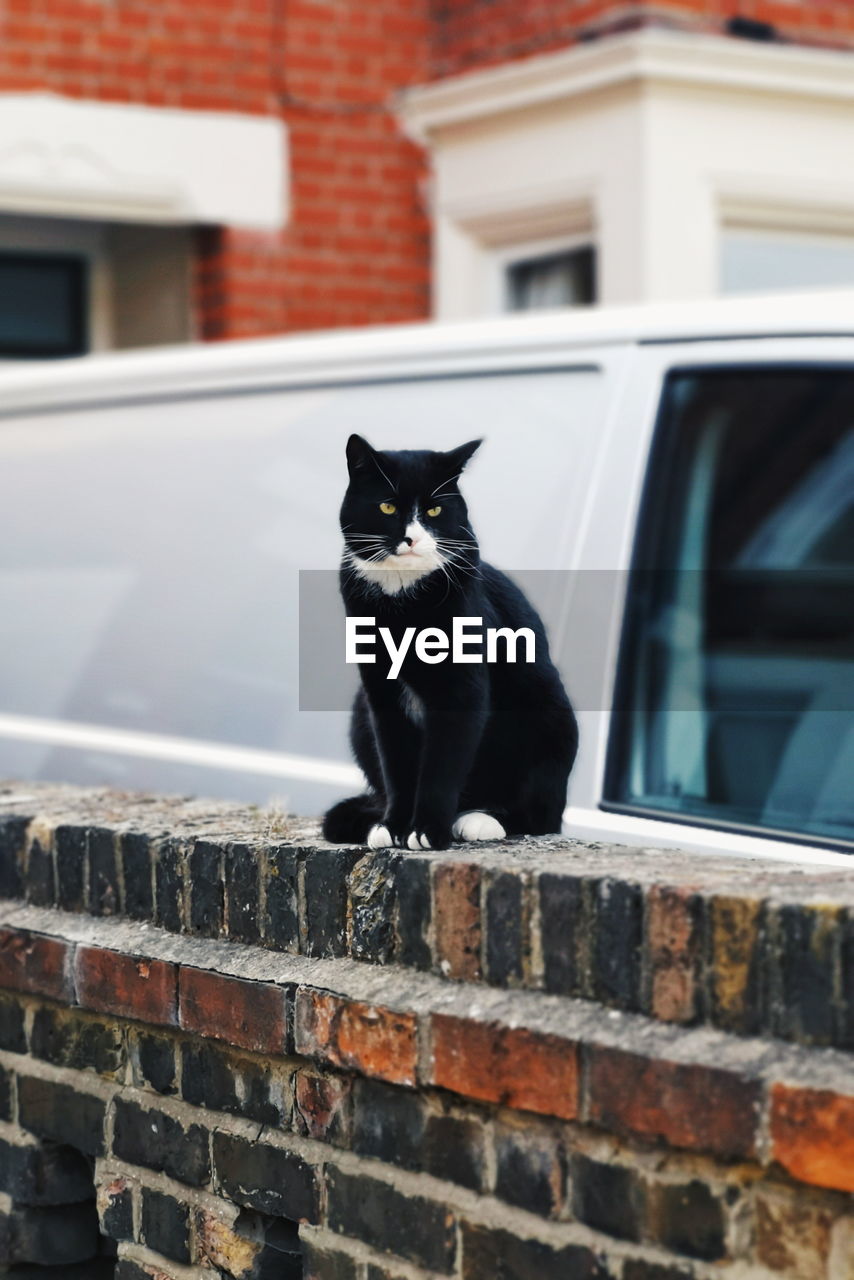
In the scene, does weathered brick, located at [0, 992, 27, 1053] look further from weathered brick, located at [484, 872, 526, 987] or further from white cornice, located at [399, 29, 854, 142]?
white cornice, located at [399, 29, 854, 142]

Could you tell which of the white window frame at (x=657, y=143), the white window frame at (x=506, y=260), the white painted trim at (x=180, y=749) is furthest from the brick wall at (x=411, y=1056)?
the white window frame at (x=506, y=260)

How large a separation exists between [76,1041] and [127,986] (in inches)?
7.2

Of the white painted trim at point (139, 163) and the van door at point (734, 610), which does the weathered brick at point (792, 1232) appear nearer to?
the van door at point (734, 610)

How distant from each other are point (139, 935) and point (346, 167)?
A: 5827 mm

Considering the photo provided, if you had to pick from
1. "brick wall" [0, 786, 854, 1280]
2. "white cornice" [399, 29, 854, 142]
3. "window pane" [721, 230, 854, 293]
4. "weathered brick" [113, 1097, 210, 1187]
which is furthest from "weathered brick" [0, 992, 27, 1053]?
"window pane" [721, 230, 854, 293]

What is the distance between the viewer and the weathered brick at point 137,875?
2.12 meters

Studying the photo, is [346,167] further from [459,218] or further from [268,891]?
[268,891]

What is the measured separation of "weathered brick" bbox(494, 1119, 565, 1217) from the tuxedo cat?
29 cm

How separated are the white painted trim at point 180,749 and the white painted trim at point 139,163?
390cm

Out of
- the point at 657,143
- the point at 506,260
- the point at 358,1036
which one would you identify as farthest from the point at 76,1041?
the point at 506,260

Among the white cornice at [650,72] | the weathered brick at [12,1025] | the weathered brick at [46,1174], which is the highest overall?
the white cornice at [650,72]

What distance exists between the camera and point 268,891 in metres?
1.95

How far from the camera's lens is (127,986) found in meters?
2.09

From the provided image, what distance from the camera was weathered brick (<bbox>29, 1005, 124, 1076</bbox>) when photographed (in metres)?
2.16
